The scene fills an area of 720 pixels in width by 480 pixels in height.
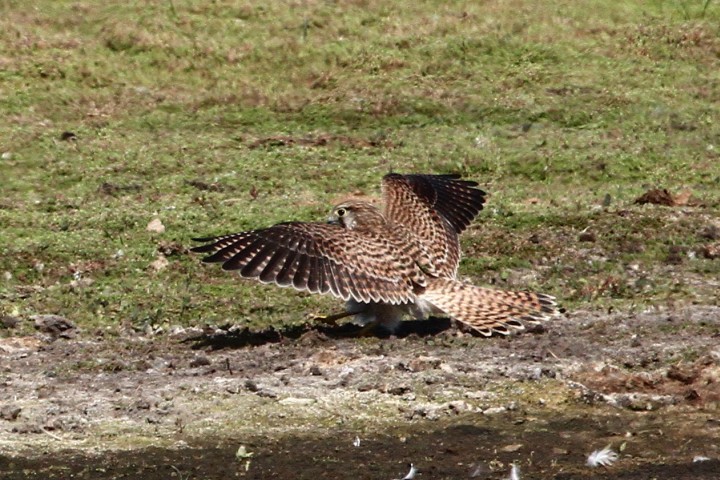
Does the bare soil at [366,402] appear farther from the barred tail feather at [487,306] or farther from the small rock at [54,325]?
the barred tail feather at [487,306]

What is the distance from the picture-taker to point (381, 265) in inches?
383

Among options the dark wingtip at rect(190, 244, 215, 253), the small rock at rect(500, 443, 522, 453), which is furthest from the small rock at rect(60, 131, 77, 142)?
the small rock at rect(500, 443, 522, 453)

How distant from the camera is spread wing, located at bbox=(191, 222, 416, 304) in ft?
30.9

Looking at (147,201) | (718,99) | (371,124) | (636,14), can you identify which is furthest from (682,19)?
(147,201)

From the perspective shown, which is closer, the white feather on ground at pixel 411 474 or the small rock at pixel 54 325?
the white feather on ground at pixel 411 474

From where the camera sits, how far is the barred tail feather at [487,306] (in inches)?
384

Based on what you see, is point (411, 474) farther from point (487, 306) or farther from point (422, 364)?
point (487, 306)

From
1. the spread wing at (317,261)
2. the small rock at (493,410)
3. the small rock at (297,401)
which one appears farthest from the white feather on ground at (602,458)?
the spread wing at (317,261)

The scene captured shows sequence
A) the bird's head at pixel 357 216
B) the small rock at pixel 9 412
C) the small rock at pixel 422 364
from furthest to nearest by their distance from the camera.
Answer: the bird's head at pixel 357 216, the small rock at pixel 422 364, the small rock at pixel 9 412

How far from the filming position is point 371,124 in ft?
51.4

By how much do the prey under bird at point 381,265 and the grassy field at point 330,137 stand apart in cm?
91

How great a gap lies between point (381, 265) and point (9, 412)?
248 cm

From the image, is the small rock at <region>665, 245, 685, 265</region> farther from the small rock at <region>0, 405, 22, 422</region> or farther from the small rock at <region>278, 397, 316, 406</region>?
the small rock at <region>0, 405, 22, 422</region>

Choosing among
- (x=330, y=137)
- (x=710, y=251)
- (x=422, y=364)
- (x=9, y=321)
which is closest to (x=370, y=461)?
(x=422, y=364)
